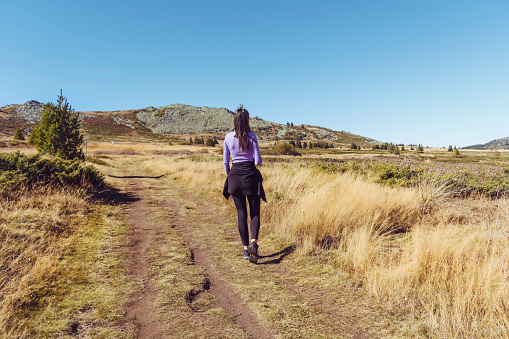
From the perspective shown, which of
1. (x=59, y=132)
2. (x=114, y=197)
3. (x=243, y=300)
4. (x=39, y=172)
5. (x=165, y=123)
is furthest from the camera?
(x=165, y=123)

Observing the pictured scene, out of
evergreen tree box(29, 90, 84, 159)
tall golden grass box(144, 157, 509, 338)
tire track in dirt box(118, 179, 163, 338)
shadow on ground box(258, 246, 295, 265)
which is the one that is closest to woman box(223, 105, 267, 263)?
shadow on ground box(258, 246, 295, 265)

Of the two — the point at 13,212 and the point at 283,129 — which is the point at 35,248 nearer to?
the point at 13,212

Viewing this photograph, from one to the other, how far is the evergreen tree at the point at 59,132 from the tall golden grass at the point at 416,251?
12789 millimetres

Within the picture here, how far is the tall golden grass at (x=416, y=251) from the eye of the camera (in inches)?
94.2

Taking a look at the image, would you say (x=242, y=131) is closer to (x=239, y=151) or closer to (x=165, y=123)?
(x=239, y=151)

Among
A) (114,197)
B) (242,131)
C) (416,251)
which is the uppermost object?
(242,131)

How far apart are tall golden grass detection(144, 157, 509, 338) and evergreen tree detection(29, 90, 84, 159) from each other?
12.8 metres

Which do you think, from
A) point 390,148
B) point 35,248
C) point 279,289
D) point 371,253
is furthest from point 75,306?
point 390,148

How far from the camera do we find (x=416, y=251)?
326 centimetres

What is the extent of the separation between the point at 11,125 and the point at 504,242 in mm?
123126

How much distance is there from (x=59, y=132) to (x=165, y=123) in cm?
11294

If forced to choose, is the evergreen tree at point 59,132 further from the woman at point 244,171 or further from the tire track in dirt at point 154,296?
the woman at point 244,171

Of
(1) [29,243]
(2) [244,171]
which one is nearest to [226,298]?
(2) [244,171]

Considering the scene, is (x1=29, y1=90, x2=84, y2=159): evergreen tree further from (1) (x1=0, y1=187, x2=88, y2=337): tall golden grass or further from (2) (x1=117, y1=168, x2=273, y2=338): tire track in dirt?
(2) (x1=117, y1=168, x2=273, y2=338): tire track in dirt
